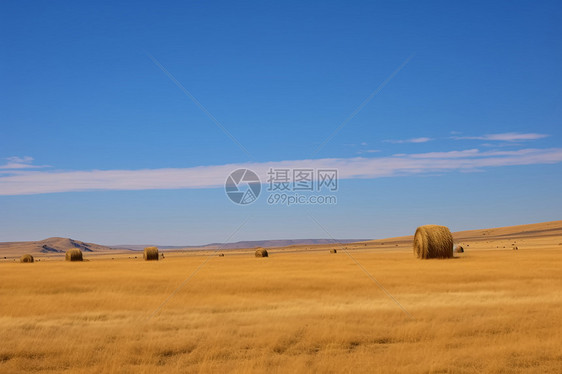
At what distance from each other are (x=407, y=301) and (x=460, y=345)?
5822 millimetres

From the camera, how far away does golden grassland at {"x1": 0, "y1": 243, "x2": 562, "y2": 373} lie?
973 cm

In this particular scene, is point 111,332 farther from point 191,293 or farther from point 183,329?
point 191,293

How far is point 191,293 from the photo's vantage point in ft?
65.3

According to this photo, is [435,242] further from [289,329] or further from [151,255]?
[151,255]

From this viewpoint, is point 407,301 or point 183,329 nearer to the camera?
point 183,329

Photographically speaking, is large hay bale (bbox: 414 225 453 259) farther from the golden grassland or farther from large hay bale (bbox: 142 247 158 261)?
large hay bale (bbox: 142 247 158 261)

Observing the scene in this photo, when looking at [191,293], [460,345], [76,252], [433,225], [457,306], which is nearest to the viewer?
[460,345]

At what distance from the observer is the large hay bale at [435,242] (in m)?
38.7

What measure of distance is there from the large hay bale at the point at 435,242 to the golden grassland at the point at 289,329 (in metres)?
17.5

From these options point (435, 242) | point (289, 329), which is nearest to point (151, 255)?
point (435, 242)

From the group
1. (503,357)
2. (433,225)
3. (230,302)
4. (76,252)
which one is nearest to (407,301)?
(230,302)

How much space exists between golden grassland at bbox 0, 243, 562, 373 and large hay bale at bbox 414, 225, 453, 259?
17.5 meters

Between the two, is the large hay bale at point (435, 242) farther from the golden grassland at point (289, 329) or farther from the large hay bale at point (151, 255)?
the large hay bale at point (151, 255)

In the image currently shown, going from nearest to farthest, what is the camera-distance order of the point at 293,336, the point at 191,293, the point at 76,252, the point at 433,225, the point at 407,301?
the point at 293,336 → the point at 407,301 → the point at 191,293 → the point at 433,225 → the point at 76,252
